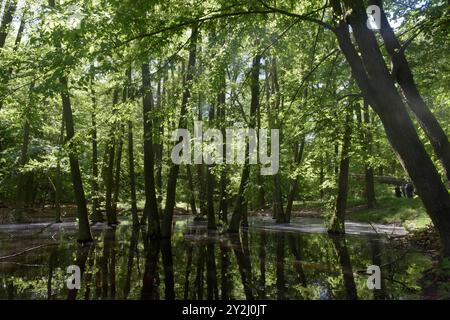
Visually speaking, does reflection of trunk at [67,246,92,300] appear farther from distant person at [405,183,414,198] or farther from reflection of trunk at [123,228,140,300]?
distant person at [405,183,414,198]

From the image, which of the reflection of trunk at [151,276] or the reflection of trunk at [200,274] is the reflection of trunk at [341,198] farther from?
the reflection of trunk at [151,276]

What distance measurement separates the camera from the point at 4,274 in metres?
9.75

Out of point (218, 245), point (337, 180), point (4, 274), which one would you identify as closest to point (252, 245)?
point (218, 245)

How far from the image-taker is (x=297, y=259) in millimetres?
11734

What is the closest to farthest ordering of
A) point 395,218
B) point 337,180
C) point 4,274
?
point 4,274 < point 337,180 < point 395,218

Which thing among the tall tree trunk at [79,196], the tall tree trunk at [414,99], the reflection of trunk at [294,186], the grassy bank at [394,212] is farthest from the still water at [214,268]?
the reflection of trunk at [294,186]

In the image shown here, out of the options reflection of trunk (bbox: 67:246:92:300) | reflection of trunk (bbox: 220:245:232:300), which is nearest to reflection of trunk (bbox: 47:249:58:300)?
reflection of trunk (bbox: 67:246:92:300)

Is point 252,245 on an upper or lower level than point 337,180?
lower

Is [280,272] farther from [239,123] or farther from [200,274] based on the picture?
[239,123]

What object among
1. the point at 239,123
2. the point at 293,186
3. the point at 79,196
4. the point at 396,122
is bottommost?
the point at 79,196

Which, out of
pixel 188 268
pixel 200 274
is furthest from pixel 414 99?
pixel 188 268

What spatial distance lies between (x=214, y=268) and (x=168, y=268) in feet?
4.00
